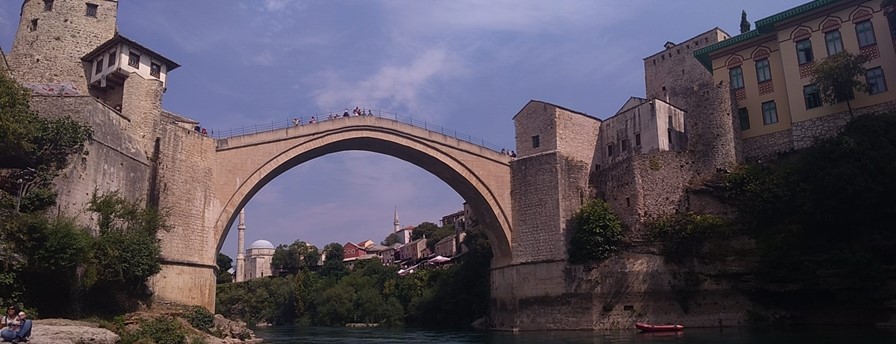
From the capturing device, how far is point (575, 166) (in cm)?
2859

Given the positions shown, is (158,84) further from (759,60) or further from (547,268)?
(759,60)

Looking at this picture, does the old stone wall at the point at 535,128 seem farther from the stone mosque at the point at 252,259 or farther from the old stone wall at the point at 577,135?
→ the stone mosque at the point at 252,259

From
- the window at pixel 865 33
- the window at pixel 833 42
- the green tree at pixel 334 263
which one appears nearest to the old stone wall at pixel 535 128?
the window at pixel 833 42

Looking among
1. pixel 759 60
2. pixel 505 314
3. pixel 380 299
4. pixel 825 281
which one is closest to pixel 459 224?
pixel 380 299

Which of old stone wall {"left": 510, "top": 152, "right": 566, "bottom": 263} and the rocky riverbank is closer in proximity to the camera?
the rocky riverbank

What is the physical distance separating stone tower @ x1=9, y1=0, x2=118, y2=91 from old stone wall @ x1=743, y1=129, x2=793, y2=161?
25927 millimetres

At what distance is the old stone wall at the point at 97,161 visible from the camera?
18031mm

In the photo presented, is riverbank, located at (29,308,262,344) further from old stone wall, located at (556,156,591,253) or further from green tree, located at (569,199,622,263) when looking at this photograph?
old stone wall, located at (556,156,591,253)

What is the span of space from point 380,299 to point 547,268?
20939 mm

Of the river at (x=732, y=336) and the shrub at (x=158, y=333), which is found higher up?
the shrub at (x=158, y=333)

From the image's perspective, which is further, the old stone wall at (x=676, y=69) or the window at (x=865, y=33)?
the old stone wall at (x=676, y=69)

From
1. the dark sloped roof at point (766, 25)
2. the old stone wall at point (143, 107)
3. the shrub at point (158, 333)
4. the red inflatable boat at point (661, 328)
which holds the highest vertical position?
the dark sloped roof at point (766, 25)

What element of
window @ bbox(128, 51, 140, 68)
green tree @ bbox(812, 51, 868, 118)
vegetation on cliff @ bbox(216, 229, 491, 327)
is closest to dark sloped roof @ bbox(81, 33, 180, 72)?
window @ bbox(128, 51, 140, 68)

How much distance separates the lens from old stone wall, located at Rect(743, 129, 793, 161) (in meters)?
25.9
